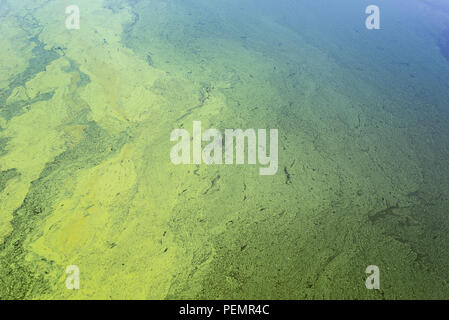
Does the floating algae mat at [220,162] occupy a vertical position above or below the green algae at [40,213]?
above

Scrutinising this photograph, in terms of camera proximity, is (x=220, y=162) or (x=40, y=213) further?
(x=220, y=162)

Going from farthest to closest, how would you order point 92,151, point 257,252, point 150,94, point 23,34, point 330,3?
point 330,3 < point 23,34 < point 150,94 < point 92,151 < point 257,252

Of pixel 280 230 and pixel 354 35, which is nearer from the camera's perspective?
pixel 280 230

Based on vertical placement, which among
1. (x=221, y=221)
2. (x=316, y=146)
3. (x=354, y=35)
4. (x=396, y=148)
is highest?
(x=354, y=35)

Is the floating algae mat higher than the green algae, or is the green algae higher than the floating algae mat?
the floating algae mat

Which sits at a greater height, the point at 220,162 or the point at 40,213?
the point at 220,162

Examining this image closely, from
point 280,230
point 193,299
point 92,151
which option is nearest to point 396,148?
point 280,230

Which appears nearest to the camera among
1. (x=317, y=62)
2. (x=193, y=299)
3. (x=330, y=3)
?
(x=193, y=299)

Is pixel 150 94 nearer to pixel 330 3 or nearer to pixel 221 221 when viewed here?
pixel 221 221
